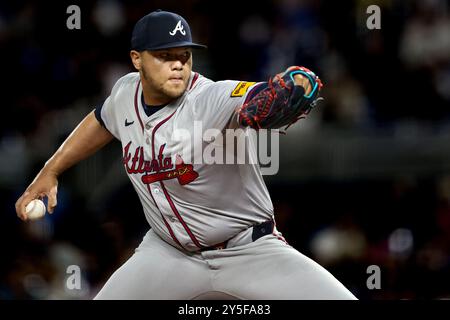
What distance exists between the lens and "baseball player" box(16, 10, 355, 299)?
11.9 feet

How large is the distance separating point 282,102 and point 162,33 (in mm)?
814

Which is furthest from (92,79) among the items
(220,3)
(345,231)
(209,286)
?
(209,286)

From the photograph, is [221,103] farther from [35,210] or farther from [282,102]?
[35,210]

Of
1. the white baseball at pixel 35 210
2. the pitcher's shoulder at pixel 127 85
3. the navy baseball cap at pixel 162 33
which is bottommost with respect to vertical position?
the white baseball at pixel 35 210

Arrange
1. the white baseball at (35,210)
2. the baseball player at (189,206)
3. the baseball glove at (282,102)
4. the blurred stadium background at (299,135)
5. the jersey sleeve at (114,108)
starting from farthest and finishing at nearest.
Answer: the blurred stadium background at (299,135)
the jersey sleeve at (114,108)
the white baseball at (35,210)
the baseball player at (189,206)
the baseball glove at (282,102)

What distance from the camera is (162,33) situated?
3.68m

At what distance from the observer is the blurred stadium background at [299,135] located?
257 inches

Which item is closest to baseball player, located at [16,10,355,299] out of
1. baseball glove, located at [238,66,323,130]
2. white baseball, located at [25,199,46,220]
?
baseball glove, located at [238,66,323,130]

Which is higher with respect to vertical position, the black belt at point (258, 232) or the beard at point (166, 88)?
the beard at point (166, 88)

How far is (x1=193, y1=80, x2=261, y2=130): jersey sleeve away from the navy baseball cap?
0.78 feet

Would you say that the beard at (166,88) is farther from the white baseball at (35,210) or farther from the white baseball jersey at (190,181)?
the white baseball at (35,210)

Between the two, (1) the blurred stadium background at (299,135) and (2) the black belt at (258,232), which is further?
(1) the blurred stadium background at (299,135)

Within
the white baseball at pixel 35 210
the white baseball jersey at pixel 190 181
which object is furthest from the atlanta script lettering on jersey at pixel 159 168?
the white baseball at pixel 35 210
